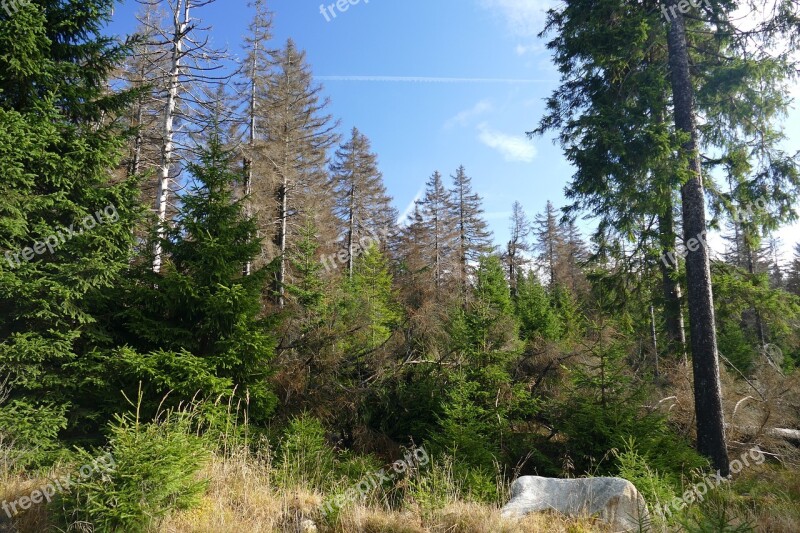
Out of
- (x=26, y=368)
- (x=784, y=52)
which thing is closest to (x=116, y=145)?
(x=26, y=368)

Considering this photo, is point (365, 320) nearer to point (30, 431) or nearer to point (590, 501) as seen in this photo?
point (30, 431)

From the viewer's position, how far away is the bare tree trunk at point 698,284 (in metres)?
7.57

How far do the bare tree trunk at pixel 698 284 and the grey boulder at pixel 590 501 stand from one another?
4239 millimetres

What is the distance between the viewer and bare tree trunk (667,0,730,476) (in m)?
7.57

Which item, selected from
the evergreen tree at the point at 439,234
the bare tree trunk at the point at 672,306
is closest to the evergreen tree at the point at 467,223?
the evergreen tree at the point at 439,234

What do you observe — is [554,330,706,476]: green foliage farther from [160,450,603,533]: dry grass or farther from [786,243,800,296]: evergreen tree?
[786,243,800,296]: evergreen tree

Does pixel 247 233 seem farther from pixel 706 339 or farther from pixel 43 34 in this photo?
pixel 706 339

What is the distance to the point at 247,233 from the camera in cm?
814

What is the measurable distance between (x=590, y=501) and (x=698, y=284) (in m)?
5.40
